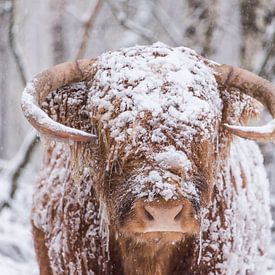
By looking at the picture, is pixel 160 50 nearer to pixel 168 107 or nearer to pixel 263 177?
pixel 168 107

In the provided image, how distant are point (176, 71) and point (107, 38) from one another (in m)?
10.5

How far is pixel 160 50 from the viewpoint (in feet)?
14.1

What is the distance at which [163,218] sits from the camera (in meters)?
3.60

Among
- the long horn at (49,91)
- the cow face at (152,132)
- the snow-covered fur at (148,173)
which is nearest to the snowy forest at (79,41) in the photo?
the snow-covered fur at (148,173)

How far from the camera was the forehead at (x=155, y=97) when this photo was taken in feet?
12.7

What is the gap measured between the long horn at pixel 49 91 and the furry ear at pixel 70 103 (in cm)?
5

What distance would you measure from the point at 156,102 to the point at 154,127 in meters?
0.14

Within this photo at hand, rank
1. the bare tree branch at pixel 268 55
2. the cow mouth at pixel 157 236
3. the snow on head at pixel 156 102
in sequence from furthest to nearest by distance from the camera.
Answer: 1. the bare tree branch at pixel 268 55
2. the cow mouth at pixel 157 236
3. the snow on head at pixel 156 102

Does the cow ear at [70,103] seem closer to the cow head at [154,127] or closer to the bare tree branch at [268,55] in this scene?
the cow head at [154,127]

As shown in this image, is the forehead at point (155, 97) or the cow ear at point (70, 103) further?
the cow ear at point (70, 103)

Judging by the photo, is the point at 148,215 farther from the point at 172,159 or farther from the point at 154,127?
the point at 154,127

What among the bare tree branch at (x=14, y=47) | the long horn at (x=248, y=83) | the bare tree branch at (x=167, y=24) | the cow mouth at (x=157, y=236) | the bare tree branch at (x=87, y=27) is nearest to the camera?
the cow mouth at (x=157, y=236)

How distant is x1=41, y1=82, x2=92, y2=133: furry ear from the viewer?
14.3 ft

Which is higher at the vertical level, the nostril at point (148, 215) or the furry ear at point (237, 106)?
the furry ear at point (237, 106)
